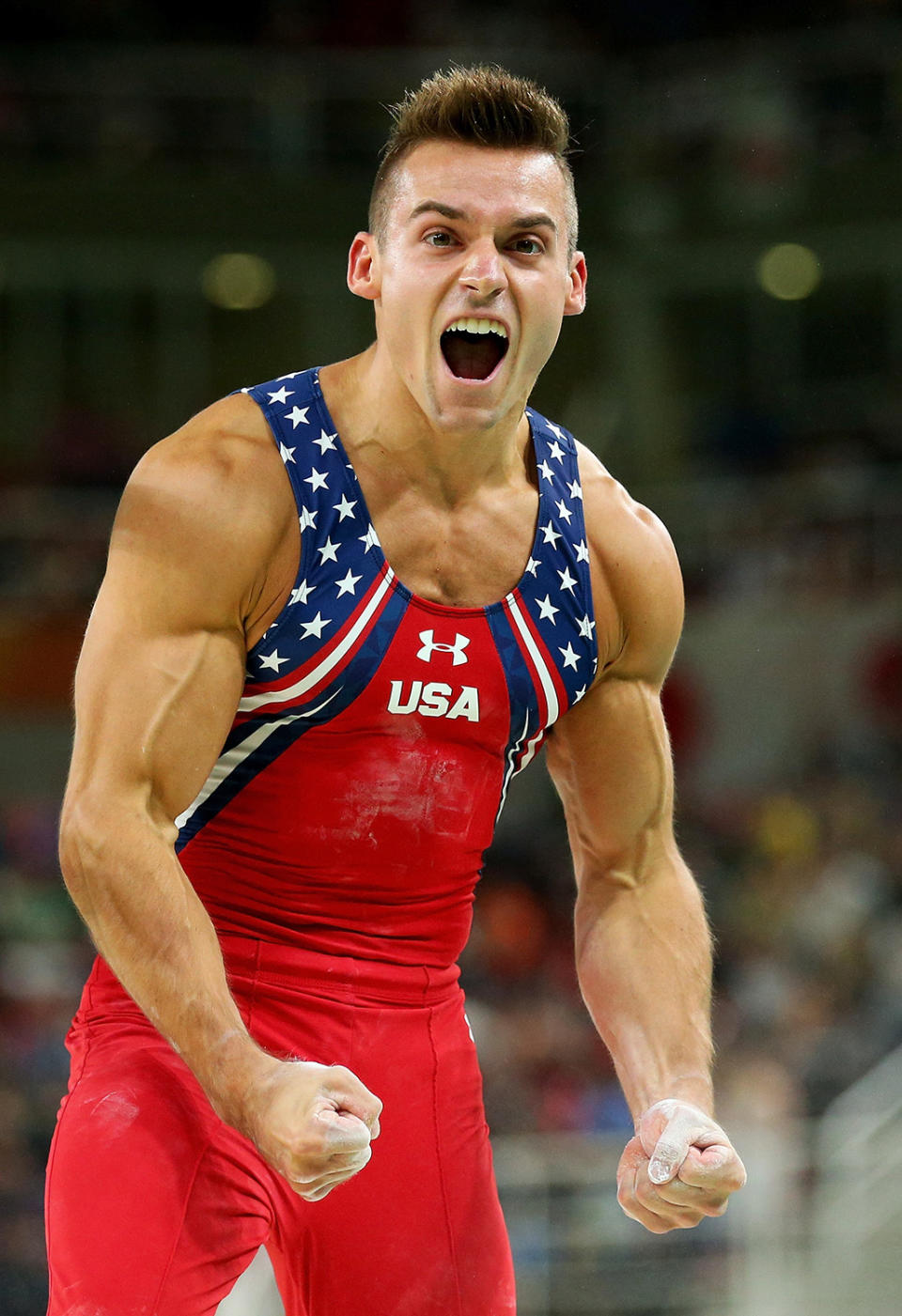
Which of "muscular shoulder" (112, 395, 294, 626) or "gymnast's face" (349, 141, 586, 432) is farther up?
"gymnast's face" (349, 141, 586, 432)

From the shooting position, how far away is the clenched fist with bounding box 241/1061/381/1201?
252cm

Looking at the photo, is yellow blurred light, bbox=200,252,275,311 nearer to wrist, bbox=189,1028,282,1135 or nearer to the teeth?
the teeth

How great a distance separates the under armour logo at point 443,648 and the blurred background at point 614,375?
226 inches

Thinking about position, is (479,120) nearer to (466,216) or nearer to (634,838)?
(466,216)

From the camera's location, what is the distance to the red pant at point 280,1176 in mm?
2893

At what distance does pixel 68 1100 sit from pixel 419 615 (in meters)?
1.03

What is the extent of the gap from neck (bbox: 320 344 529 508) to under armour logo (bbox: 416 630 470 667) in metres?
0.30

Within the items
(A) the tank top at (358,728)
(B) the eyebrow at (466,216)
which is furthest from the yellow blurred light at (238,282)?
(A) the tank top at (358,728)

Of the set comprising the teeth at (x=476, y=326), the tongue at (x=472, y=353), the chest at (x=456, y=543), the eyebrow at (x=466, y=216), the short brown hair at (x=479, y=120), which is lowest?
the chest at (x=456, y=543)

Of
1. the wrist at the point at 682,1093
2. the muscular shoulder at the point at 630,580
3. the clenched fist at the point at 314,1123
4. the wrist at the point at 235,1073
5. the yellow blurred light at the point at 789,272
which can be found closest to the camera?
the clenched fist at the point at 314,1123

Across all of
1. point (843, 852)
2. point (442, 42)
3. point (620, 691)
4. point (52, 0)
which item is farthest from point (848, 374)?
point (620, 691)

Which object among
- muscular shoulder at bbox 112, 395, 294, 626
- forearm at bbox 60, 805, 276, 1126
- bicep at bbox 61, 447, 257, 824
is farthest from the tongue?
forearm at bbox 60, 805, 276, 1126

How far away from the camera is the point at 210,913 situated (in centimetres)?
328

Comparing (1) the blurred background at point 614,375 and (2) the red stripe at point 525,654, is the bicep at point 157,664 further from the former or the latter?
(1) the blurred background at point 614,375
